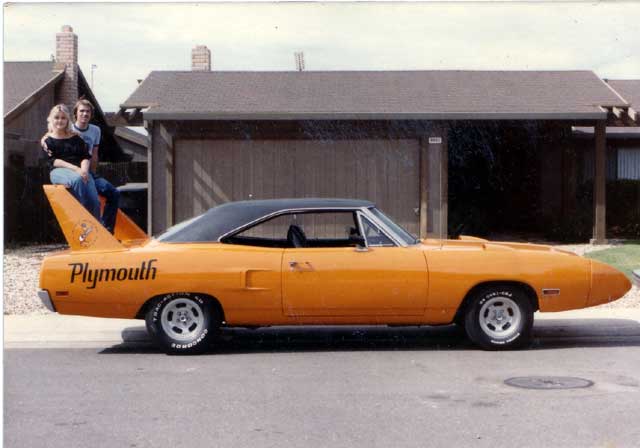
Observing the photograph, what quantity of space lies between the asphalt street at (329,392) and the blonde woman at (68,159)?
73.2 inches

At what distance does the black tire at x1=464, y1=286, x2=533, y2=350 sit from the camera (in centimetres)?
853

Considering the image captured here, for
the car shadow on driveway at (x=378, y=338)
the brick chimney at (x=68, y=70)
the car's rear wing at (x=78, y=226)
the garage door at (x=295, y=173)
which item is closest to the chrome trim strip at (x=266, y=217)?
the car's rear wing at (x=78, y=226)

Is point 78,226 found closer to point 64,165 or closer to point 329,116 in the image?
point 64,165

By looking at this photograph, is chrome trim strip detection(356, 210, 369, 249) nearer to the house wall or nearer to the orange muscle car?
the orange muscle car

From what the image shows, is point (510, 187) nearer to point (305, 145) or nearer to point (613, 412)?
point (305, 145)

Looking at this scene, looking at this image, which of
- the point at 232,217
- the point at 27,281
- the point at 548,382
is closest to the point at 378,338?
the point at 232,217

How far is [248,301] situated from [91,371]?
1.49 meters

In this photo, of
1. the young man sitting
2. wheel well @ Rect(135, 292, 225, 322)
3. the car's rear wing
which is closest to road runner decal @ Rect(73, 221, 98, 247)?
the car's rear wing

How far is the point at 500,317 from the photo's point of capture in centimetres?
865

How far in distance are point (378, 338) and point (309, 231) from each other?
1.29m

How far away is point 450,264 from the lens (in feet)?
27.7

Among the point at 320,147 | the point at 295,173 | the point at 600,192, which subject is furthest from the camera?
the point at 600,192

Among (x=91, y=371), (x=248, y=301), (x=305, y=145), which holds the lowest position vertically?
(x=91, y=371)

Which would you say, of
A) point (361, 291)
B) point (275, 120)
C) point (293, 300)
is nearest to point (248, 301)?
point (293, 300)
